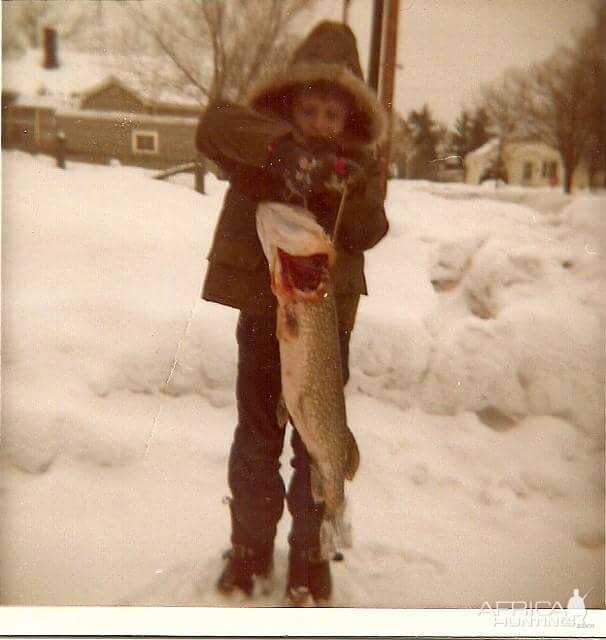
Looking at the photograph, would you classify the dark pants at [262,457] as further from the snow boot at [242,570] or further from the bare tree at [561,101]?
the bare tree at [561,101]

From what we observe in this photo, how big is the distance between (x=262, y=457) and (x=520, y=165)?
2.61 ft

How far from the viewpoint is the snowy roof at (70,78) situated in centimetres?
104

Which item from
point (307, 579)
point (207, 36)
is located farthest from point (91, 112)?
point (307, 579)

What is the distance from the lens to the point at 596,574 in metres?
1.17

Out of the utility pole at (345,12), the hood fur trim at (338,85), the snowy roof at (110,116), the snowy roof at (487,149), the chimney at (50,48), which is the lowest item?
the snowy roof at (487,149)

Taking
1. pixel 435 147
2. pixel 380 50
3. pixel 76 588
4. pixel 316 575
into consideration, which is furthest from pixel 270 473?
pixel 380 50

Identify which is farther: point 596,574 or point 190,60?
point 596,574

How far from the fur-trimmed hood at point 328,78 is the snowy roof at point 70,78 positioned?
0.15 m

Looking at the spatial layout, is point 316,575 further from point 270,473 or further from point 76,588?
point 76,588

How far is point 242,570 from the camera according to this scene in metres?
1.10

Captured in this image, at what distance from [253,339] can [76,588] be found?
23.7 inches

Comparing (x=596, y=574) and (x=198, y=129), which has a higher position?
(x=198, y=129)

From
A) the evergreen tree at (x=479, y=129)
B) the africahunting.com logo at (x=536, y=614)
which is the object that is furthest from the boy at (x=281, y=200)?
the africahunting.com logo at (x=536, y=614)

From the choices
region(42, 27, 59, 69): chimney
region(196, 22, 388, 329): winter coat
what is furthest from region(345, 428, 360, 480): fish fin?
region(42, 27, 59, 69): chimney
